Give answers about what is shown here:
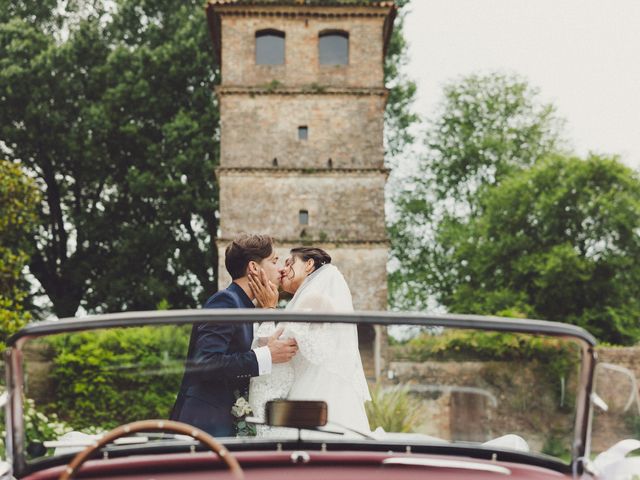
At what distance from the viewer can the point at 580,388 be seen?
7.51 ft

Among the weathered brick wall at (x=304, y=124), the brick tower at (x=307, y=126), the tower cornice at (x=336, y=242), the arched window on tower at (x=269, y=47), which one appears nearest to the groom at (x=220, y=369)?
the brick tower at (x=307, y=126)

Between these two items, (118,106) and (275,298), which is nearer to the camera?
(275,298)

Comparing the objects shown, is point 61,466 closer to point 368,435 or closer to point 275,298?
point 368,435

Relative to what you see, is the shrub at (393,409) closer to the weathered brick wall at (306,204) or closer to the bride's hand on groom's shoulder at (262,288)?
the bride's hand on groom's shoulder at (262,288)

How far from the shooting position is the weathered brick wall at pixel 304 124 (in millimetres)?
25203

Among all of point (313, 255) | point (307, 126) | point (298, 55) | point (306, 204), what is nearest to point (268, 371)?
point (313, 255)

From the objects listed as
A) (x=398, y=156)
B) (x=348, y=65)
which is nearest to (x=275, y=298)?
(x=348, y=65)

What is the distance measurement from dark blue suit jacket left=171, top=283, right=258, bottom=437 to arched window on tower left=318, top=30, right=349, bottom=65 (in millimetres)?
23975

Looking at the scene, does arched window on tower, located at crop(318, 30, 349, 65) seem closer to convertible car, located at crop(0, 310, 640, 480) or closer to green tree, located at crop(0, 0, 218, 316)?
green tree, located at crop(0, 0, 218, 316)

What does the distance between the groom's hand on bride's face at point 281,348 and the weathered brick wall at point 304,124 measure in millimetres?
22638

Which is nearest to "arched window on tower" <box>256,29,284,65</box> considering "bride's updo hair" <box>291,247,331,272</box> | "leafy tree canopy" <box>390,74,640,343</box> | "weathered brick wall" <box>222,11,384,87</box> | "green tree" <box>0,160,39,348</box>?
"weathered brick wall" <box>222,11,384,87</box>

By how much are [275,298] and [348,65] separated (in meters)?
22.5

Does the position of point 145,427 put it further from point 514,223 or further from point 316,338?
point 514,223

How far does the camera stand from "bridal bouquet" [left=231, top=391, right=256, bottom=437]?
8.19 ft
